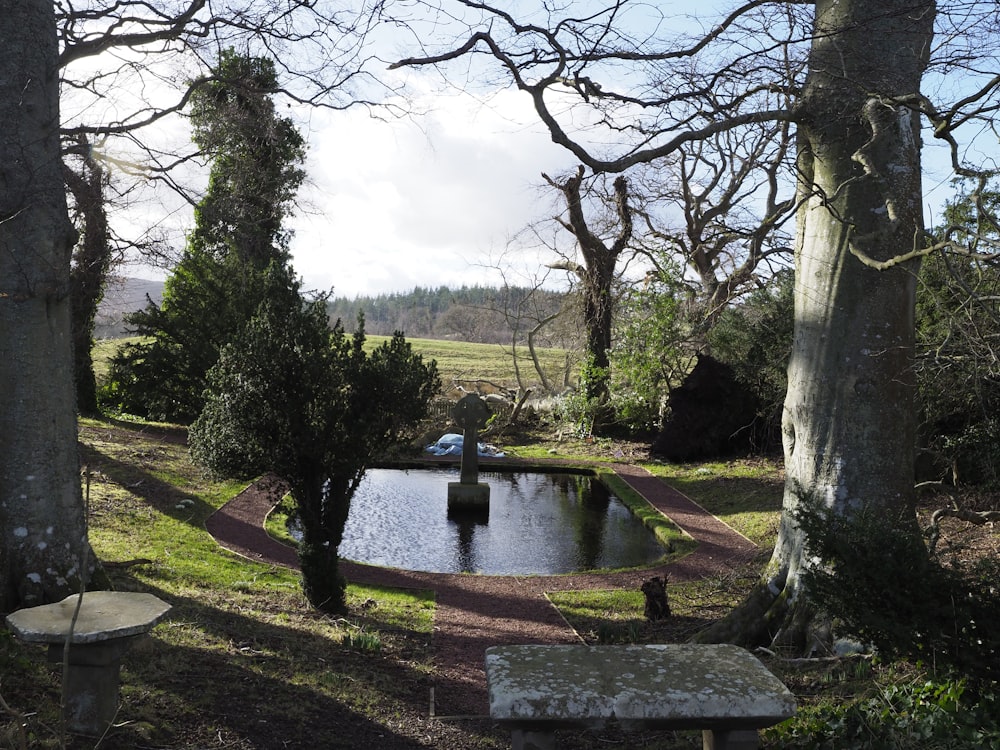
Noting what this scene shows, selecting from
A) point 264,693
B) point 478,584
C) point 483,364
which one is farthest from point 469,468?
point 483,364

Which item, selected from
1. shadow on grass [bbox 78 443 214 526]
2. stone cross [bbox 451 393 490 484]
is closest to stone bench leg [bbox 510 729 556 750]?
shadow on grass [bbox 78 443 214 526]

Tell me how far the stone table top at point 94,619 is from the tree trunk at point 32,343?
75.5 inches

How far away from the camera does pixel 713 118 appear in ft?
22.2

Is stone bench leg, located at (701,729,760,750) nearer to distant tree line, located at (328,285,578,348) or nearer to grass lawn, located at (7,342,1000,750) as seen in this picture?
grass lawn, located at (7,342,1000,750)

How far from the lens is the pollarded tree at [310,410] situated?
8273mm

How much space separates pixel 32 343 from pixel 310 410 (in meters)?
2.55

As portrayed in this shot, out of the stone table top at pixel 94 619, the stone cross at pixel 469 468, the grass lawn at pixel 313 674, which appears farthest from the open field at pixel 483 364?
the stone table top at pixel 94 619

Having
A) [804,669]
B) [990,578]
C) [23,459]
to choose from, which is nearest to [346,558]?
[23,459]

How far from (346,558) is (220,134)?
611 centimetres

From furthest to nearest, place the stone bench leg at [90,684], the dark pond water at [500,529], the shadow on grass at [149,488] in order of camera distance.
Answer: the shadow on grass at [149,488]
the dark pond water at [500,529]
the stone bench leg at [90,684]

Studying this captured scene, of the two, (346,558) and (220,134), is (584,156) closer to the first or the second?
(220,134)

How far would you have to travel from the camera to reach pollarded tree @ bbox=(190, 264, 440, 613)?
8.27m

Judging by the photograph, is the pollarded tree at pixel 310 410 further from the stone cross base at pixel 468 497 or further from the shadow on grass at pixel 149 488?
the stone cross base at pixel 468 497

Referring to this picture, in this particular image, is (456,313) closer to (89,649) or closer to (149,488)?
(149,488)
